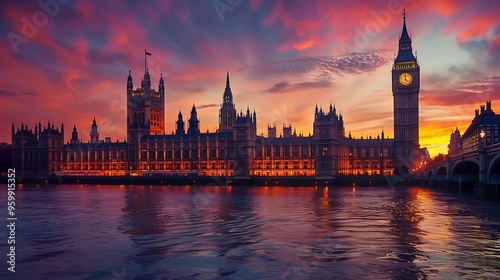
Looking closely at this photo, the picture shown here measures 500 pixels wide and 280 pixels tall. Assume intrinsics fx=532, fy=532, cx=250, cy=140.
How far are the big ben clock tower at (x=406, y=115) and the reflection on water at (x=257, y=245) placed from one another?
334 feet

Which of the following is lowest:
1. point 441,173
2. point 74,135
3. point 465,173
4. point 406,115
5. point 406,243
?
point 406,243

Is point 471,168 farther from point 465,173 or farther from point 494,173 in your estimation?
point 494,173

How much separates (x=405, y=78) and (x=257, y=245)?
131 metres

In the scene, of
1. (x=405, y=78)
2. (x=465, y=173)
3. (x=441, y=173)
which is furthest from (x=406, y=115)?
(x=465, y=173)

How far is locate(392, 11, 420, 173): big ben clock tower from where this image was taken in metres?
148

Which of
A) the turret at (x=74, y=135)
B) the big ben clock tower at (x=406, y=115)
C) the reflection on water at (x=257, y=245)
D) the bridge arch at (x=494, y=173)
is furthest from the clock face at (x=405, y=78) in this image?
the turret at (x=74, y=135)

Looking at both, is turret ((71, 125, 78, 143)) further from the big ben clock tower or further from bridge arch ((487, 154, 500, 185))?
bridge arch ((487, 154, 500, 185))

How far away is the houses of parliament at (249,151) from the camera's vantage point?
14625 cm

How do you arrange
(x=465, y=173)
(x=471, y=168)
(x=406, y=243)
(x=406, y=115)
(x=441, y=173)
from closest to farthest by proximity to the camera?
(x=406, y=243) → (x=471, y=168) → (x=465, y=173) → (x=441, y=173) → (x=406, y=115)

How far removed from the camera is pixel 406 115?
148 meters

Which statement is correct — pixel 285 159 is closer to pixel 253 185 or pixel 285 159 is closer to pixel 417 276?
pixel 253 185

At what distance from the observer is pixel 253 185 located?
132m

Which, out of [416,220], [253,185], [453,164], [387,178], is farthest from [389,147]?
[416,220]

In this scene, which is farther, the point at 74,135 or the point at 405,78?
the point at 74,135
